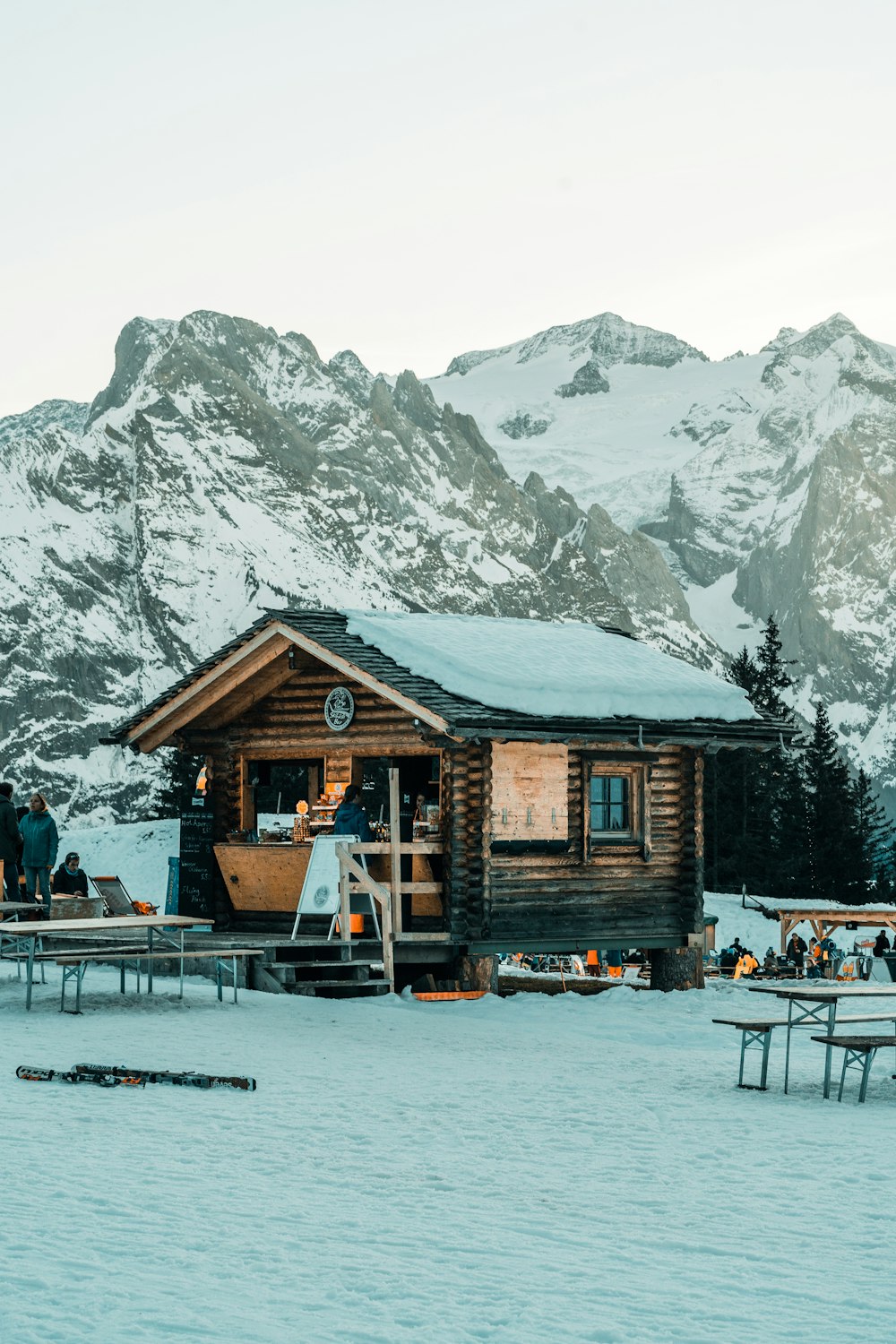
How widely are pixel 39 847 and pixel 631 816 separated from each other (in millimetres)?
7160

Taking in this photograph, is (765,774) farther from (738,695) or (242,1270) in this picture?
(242,1270)

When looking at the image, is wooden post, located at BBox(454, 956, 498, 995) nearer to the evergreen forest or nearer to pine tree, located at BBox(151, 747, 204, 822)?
pine tree, located at BBox(151, 747, 204, 822)

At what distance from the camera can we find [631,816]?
70.1ft

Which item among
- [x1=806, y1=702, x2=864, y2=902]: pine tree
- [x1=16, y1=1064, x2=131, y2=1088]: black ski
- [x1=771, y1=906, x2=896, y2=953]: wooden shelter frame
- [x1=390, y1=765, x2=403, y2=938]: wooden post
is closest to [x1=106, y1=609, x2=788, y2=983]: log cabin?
[x1=390, y1=765, x2=403, y2=938]: wooden post

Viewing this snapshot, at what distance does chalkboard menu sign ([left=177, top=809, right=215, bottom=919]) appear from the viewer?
22.0m

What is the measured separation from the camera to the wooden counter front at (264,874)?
20.8m

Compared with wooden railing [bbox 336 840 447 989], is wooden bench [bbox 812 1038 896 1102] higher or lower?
lower

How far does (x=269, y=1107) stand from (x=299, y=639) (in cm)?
991

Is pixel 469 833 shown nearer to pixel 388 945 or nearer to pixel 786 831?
pixel 388 945

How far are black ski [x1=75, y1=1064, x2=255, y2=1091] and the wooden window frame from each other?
32.1 feet

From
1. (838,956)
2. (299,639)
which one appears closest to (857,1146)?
(299,639)

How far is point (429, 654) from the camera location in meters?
19.8

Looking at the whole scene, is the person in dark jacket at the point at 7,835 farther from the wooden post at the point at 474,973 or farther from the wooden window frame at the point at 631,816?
the wooden window frame at the point at 631,816

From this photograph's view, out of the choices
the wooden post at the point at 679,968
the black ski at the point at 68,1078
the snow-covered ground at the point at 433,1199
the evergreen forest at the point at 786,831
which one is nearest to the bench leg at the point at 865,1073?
the snow-covered ground at the point at 433,1199
